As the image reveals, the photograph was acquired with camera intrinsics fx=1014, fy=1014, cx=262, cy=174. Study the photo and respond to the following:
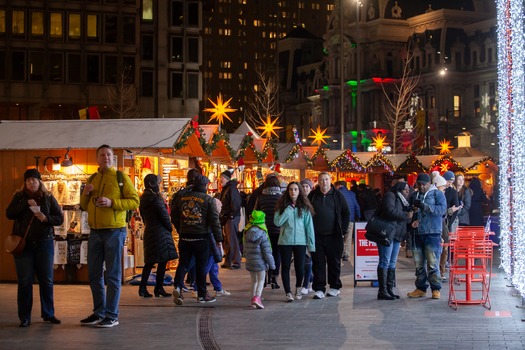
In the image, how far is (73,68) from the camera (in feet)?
200

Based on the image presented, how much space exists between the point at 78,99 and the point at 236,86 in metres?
108

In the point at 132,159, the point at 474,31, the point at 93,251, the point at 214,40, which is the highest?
the point at 214,40

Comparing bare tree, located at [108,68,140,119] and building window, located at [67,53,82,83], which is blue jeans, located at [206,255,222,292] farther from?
building window, located at [67,53,82,83]

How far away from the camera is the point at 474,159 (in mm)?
37625

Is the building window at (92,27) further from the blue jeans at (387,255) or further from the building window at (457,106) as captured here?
the blue jeans at (387,255)

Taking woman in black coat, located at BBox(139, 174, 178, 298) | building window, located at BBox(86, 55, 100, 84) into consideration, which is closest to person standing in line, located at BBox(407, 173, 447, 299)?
woman in black coat, located at BBox(139, 174, 178, 298)

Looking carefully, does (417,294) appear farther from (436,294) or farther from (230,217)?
(230,217)

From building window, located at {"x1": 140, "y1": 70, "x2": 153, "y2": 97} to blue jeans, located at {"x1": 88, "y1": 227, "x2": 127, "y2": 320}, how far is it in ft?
174

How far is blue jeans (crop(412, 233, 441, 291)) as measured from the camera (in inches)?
610

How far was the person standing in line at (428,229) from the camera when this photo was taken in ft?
50.5

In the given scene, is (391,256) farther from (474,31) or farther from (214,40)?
(214,40)

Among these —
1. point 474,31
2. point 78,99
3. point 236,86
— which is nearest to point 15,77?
point 78,99

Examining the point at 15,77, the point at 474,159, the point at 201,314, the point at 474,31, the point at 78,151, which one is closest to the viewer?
the point at 201,314

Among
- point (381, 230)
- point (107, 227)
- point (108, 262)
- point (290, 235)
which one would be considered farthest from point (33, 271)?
point (381, 230)
